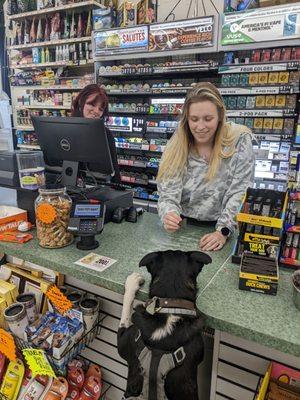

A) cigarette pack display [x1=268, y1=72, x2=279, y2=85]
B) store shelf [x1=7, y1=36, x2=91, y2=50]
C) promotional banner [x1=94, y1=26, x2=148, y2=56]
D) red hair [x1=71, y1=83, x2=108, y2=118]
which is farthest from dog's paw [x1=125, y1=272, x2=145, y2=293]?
store shelf [x1=7, y1=36, x2=91, y2=50]

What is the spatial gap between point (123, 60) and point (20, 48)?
6.69 ft

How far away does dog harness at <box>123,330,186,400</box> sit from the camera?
3.16 feet

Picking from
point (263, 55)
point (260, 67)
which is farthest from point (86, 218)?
point (263, 55)

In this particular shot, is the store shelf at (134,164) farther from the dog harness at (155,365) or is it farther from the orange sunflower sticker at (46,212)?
the dog harness at (155,365)

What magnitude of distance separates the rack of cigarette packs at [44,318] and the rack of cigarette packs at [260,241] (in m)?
0.73

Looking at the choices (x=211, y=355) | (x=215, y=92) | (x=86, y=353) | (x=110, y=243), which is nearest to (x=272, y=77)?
(x=215, y=92)

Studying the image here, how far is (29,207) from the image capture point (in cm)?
166

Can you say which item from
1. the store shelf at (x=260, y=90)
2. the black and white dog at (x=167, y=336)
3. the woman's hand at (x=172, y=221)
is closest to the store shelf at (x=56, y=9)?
the store shelf at (x=260, y=90)

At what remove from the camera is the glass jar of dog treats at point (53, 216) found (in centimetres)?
136

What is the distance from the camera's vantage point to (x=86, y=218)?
4.50 feet

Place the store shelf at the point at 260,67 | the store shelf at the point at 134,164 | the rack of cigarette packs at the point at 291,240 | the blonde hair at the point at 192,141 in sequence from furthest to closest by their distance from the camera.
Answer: the store shelf at the point at 134,164, the store shelf at the point at 260,67, the blonde hair at the point at 192,141, the rack of cigarette packs at the point at 291,240

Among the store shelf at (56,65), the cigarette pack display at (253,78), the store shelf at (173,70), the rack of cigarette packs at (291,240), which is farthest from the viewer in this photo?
the store shelf at (56,65)

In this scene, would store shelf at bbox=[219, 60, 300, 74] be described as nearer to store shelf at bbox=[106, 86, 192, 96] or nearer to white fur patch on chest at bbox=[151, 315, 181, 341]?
store shelf at bbox=[106, 86, 192, 96]

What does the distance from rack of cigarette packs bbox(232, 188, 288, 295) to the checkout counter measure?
0.05m
